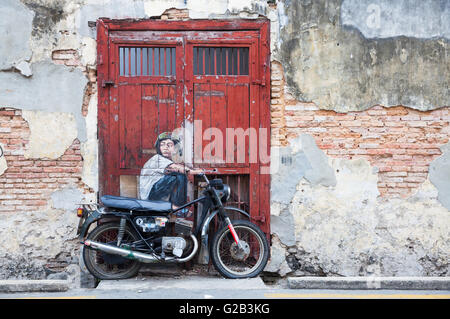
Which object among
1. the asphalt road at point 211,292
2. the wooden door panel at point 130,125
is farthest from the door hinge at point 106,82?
the asphalt road at point 211,292

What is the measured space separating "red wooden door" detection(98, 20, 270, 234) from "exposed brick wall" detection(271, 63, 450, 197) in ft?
0.81

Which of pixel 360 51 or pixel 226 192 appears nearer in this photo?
pixel 226 192

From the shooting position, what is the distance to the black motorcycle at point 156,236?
18.3ft

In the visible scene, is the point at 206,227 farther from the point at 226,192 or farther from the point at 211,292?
the point at 211,292

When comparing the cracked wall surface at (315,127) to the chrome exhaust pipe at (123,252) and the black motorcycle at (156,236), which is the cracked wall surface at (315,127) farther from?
the chrome exhaust pipe at (123,252)

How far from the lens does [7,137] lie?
609 cm

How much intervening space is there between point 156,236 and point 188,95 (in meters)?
1.79

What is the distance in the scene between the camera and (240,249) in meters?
5.74

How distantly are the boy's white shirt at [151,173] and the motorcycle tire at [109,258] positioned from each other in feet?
2.01

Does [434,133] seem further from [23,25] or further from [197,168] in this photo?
[23,25]

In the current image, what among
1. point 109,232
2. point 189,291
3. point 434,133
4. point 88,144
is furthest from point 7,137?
point 434,133

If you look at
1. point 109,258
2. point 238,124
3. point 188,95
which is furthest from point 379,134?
point 109,258

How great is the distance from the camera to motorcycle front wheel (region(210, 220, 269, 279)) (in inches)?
225

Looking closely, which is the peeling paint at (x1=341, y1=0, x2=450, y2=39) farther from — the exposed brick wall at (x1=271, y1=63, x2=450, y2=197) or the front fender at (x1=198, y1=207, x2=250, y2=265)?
the front fender at (x1=198, y1=207, x2=250, y2=265)
